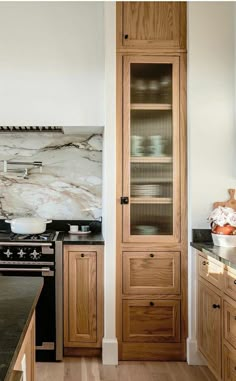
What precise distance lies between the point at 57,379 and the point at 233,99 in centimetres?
234

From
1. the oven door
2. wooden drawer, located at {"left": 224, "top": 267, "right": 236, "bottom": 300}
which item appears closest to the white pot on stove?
the oven door

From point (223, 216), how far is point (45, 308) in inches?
57.2

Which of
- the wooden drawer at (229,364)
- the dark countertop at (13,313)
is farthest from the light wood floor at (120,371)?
the dark countertop at (13,313)

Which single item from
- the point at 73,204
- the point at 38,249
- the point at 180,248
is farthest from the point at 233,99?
the point at 38,249

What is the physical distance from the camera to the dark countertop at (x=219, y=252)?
2.09 metres

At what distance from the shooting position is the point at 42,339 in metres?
2.83

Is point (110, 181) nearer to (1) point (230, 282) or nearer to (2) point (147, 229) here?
(2) point (147, 229)

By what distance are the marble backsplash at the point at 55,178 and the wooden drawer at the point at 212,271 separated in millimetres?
1155

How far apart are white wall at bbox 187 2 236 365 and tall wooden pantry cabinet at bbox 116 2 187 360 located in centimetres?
8

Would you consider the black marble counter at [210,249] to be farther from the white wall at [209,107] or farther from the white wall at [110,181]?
the white wall at [110,181]

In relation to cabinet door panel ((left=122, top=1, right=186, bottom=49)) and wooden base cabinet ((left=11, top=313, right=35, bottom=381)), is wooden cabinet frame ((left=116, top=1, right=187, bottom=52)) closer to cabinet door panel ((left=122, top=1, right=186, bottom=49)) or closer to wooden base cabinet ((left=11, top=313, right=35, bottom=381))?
cabinet door panel ((left=122, top=1, right=186, bottom=49))

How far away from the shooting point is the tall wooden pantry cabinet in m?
2.86

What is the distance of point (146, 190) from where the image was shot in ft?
9.57

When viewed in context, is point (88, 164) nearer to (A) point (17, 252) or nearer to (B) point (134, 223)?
(B) point (134, 223)
